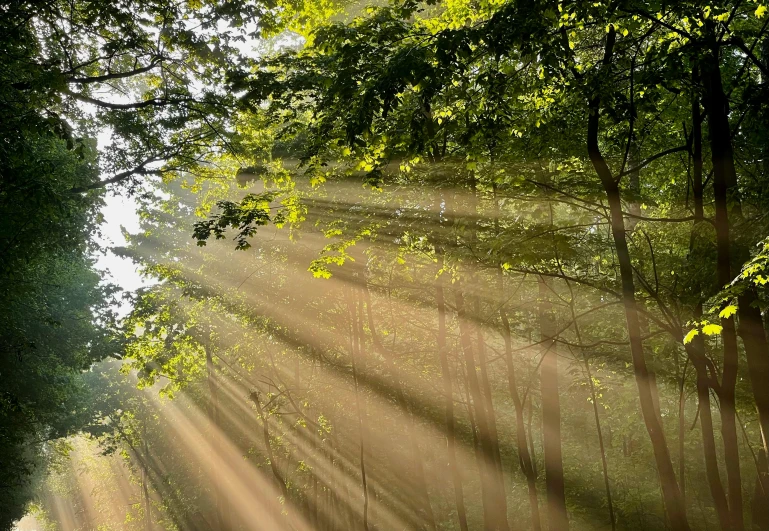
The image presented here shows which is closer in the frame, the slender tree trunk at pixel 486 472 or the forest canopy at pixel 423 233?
Answer: the forest canopy at pixel 423 233

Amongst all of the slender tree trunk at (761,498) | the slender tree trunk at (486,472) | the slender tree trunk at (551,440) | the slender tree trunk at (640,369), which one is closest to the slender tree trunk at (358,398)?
the slender tree trunk at (486,472)

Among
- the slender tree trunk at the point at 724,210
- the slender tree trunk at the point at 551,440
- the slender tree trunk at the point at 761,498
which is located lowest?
the slender tree trunk at the point at 761,498

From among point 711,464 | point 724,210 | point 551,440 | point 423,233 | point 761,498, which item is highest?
point 423,233

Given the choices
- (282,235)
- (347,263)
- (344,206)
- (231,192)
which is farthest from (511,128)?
(231,192)

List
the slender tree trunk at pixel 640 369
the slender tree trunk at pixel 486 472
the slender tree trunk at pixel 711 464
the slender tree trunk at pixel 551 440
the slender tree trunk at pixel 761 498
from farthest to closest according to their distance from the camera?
the slender tree trunk at pixel 486 472 < the slender tree trunk at pixel 551 440 < the slender tree trunk at pixel 761 498 < the slender tree trunk at pixel 711 464 < the slender tree trunk at pixel 640 369

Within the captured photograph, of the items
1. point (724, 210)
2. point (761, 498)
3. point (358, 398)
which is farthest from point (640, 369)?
point (358, 398)

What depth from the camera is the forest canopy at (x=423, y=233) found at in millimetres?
6797

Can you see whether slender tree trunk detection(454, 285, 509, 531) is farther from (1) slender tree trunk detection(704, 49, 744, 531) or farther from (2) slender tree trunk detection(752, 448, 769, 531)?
(1) slender tree trunk detection(704, 49, 744, 531)

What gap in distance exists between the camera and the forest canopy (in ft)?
22.3

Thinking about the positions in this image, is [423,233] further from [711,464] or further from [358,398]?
[358,398]

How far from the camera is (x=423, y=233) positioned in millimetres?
11688

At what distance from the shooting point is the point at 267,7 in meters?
9.30

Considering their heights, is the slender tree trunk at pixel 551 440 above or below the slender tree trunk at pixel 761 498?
above

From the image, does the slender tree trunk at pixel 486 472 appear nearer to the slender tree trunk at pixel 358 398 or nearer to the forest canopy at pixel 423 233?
the forest canopy at pixel 423 233
